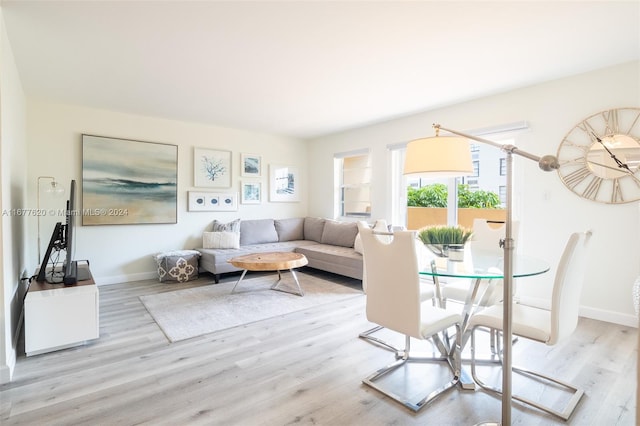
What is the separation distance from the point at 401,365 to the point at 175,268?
3.50 m

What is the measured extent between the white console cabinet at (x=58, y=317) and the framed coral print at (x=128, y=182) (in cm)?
208

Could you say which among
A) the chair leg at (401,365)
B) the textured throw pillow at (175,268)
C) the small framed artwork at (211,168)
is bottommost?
the chair leg at (401,365)

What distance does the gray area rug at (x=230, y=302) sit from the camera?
9.96 ft

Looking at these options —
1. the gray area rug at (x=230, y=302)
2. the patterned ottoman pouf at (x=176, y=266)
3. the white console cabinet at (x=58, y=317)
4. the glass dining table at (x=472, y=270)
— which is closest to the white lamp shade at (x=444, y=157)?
the glass dining table at (x=472, y=270)

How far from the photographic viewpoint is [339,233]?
5.36 m

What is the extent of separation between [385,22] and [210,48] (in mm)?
1425

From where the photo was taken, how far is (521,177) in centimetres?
365

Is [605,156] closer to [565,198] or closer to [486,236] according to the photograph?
[565,198]

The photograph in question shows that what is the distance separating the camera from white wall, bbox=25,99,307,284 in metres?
4.12

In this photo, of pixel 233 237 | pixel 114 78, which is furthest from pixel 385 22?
pixel 233 237

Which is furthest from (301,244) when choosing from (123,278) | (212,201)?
(123,278)

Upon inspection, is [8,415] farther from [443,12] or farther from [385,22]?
[443,12]

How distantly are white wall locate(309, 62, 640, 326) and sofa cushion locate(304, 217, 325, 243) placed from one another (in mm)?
2708

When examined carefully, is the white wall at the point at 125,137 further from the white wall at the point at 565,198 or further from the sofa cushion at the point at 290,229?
the white wall at the point at 565,198
